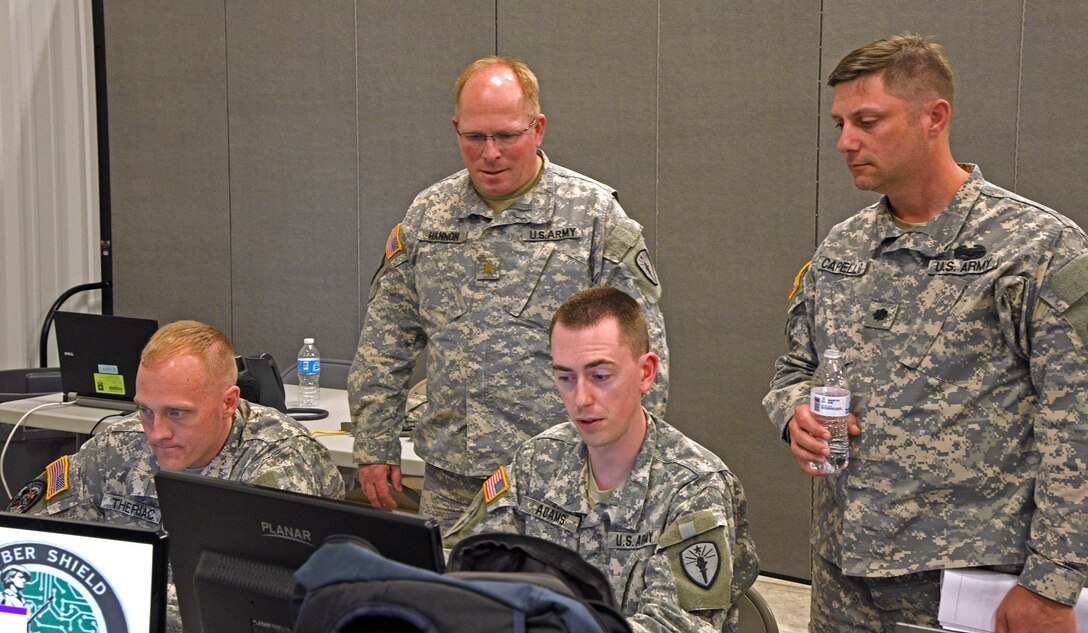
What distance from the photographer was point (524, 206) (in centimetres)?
263

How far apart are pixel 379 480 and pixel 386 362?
1.02 ft

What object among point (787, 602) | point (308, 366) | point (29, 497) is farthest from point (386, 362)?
point (787, 602)

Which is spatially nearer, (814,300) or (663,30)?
(814,300)

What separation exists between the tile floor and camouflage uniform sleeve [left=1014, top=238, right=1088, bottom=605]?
2063 millimetres

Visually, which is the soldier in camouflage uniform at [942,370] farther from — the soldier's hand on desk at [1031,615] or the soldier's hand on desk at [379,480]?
the soldier's hand on desk at [379,480]

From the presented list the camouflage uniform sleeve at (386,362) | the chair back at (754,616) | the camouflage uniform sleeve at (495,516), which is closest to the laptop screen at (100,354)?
the camouflage uniform sleeve at (386,362)

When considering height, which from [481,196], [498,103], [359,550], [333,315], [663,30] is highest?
[663,30]

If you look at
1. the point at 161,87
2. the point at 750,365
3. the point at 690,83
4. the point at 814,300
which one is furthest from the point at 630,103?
the point at 161,87

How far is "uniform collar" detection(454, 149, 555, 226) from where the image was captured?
2.62 metres

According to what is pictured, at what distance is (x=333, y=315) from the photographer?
18.3ft

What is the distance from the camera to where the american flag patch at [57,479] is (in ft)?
7.16

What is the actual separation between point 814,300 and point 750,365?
7.29ft

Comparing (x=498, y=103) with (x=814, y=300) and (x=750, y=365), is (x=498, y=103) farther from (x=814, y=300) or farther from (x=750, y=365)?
(x=750, y=365)

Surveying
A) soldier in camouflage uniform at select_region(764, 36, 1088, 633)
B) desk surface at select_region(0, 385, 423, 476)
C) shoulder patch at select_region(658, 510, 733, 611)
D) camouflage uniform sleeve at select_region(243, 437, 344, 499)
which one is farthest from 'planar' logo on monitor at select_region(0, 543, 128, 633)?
desk surface at select_region(0, 385, 423, 476)
